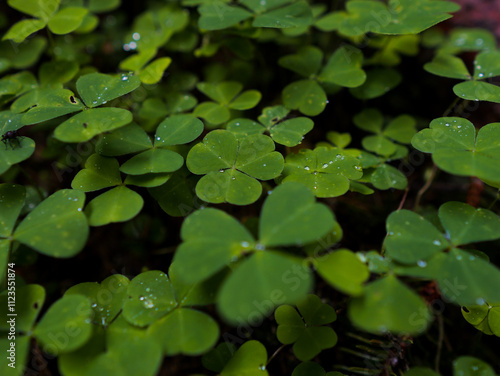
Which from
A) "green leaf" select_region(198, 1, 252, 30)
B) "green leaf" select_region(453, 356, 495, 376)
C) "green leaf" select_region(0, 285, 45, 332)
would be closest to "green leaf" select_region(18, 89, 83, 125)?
"green leaf" select_region(0, 285, 45, 332)

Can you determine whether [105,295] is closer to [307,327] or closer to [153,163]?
[153,163]

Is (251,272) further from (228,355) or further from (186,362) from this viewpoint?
(186,362)

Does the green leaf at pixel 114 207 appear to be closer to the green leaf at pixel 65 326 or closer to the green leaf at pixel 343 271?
the green leaf at pixel 65 326

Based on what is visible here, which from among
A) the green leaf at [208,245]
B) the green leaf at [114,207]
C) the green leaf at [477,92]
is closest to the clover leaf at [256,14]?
the green leaf at [477,92]

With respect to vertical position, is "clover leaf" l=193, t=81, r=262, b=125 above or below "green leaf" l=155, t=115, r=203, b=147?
below

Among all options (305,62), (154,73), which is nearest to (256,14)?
(305,62)

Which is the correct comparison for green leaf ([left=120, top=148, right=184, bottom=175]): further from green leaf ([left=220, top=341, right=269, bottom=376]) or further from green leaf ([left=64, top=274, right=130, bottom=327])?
green leaf ([left=220, top=341, right=269, bottom=376])
